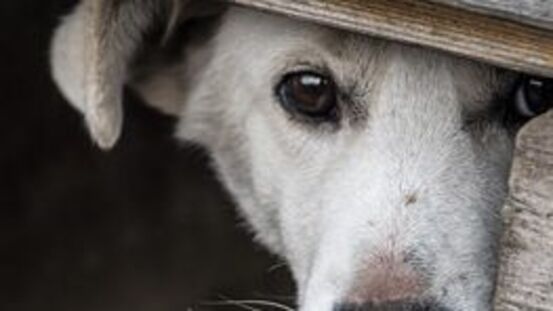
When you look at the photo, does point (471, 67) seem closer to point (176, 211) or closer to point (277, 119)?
point (277, 119)

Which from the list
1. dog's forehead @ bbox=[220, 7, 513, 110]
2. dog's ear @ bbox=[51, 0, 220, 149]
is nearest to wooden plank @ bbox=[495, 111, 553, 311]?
dog's forehead @ bbox=[220, 7, 513, 110]

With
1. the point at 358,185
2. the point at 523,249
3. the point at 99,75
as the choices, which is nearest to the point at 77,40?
the point at 99,75

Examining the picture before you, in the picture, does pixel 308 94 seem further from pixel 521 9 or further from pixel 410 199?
pixel 521 9

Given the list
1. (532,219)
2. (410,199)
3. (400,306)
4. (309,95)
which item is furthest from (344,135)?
(532,219)

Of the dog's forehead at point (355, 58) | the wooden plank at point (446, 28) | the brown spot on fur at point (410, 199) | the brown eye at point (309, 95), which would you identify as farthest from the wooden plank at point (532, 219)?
the brown eye at point (309, 95)

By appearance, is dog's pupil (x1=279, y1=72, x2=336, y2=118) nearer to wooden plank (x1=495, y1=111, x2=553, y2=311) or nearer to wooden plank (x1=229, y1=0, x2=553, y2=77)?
wooden plank (x1=229, y1=0, x2=553, y2=77)

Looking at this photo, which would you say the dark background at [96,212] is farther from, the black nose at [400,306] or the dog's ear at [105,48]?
the black nose at [400,306]
